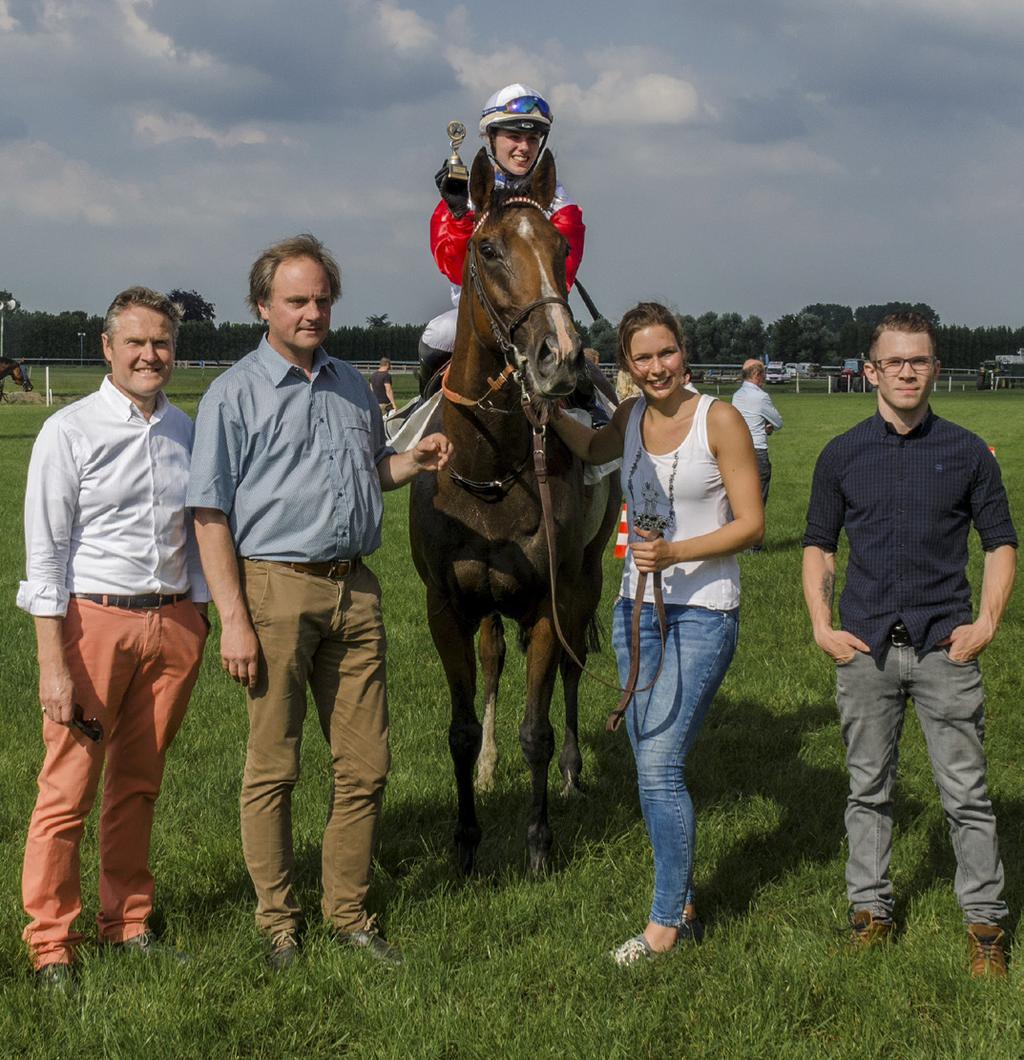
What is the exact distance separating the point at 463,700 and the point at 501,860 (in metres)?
0.76

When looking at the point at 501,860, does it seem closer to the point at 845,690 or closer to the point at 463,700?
the point at 463,700

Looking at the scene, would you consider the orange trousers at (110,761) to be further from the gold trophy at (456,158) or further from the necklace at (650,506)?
the gold trophy at (456,158)

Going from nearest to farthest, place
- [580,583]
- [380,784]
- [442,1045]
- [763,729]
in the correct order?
[442,1045] < [380,784] < [580,583] < [763,729]

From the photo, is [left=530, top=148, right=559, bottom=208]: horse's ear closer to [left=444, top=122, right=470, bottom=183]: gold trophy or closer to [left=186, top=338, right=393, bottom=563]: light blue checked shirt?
[left=444, top=122, right=470, bottom=183]: gold trophy

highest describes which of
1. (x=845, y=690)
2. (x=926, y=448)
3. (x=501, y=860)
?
(x=926, y=448)

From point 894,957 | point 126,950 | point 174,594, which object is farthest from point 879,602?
Answer: point 126,950

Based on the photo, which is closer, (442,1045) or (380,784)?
(442,1045)

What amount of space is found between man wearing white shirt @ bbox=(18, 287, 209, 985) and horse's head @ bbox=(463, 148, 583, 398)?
4.13 feet

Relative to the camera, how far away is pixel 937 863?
17.1 ft

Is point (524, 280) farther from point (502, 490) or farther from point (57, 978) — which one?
point (57, 978)

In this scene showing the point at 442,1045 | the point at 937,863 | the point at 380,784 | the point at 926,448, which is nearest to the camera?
the point at 442,1045

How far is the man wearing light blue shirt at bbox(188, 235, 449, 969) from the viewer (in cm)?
414

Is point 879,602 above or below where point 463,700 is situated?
above

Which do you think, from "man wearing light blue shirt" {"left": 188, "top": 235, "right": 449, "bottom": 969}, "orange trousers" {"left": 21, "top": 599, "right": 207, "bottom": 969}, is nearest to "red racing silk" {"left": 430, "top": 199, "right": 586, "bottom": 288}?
"man wearing light blue shirt" {"left": 188, "top": 235, "right": 449, "bottom": 969}
